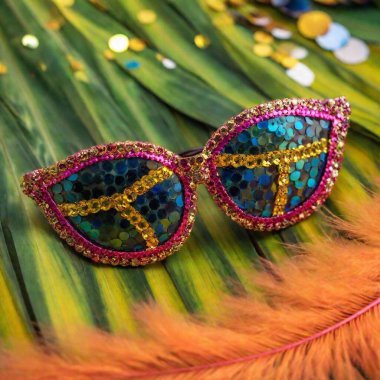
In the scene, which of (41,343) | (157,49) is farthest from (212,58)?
(41,343)

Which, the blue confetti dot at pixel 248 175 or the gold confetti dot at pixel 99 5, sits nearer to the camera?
the blue confetti dot at pixel 248 175

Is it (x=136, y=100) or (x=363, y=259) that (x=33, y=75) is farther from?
(x=363, y=259)

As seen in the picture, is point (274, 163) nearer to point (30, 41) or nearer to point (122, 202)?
point (122, 202)

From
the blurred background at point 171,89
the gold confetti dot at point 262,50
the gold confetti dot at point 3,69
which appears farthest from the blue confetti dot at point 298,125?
the gold confetti dot at point 3,69

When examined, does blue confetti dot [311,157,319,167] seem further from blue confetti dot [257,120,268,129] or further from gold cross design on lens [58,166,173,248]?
gold cross design on lens [58,166,173,248]

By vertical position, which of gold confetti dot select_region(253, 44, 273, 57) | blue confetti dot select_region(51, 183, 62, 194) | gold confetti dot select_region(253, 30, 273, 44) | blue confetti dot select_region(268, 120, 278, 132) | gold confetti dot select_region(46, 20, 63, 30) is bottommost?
blue confetti dot select_region(268, 120, 278, 132)

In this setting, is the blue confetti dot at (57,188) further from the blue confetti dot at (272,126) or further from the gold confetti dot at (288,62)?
the gold confetti dot at (288,62)

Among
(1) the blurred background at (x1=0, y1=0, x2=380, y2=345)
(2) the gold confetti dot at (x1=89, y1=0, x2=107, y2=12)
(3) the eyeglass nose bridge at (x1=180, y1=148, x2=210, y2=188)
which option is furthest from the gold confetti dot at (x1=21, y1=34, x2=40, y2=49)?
(3) the eyeglass nose bridge at (x1=180, y1=148, x2=210, y2=188)
